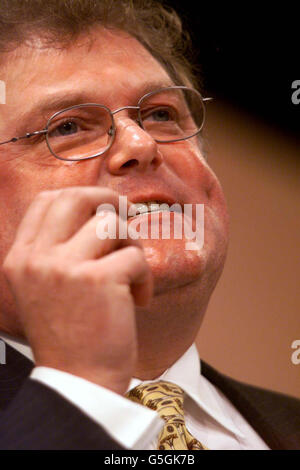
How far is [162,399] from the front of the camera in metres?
1.19

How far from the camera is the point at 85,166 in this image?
3.92 ft

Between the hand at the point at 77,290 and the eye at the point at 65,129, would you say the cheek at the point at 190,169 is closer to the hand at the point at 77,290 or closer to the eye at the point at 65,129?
the eye at the point at 65,129

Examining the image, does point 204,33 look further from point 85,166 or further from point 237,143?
point 85,166

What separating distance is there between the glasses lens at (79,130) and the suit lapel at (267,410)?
2.27 ft

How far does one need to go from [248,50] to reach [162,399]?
48.7 inches

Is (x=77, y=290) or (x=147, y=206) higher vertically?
(x=77, y=290)

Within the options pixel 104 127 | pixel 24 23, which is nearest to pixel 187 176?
pixel 104 127

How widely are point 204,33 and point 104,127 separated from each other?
2.55 feet

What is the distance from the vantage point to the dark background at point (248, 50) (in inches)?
73.2
